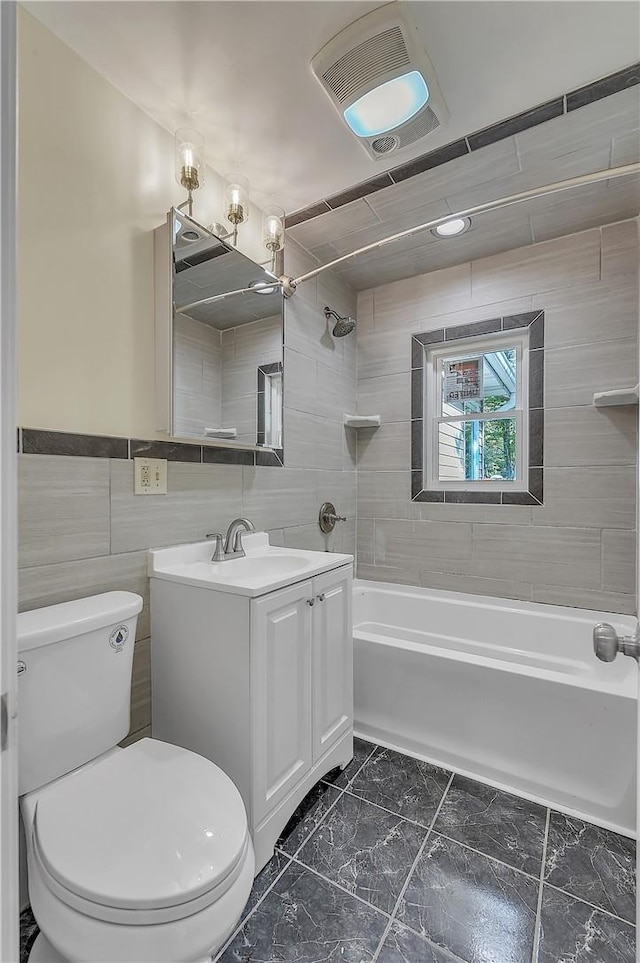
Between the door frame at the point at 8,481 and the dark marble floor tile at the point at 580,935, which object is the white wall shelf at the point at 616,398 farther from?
the door frame at the point at 8,481

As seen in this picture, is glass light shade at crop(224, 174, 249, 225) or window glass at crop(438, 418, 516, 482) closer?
glass light shade at crop(224, 174, 249, 225)

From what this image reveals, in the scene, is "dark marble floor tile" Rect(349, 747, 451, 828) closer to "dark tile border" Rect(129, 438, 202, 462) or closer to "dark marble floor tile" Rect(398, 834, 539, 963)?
"dark marble floor tile" Rect(398, 834, 539, 963)

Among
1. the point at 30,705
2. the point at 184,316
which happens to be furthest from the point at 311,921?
the point at 184,316

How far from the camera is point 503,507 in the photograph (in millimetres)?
2482

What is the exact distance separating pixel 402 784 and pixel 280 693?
737 mm

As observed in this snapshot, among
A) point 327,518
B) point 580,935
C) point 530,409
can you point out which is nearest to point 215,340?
point 327,518

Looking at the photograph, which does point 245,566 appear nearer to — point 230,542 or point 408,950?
point 230,542

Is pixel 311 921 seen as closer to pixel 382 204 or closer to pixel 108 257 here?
pixel 108 257

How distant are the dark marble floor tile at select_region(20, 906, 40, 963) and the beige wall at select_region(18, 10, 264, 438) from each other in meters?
1.32

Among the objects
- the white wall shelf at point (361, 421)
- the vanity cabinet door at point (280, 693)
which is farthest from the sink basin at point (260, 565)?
the white wall shelf at point (361, 421)

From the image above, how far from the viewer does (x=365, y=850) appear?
1421mm

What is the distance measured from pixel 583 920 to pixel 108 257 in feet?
7.83

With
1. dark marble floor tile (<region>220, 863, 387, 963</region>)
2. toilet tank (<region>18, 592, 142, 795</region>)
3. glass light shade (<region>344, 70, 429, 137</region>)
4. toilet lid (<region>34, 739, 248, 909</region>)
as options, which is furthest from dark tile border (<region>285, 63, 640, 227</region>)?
dark marble floor tile (<region>220, 863, 387, 963</region>)

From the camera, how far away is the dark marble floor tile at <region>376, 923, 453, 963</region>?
1101 millimetres
